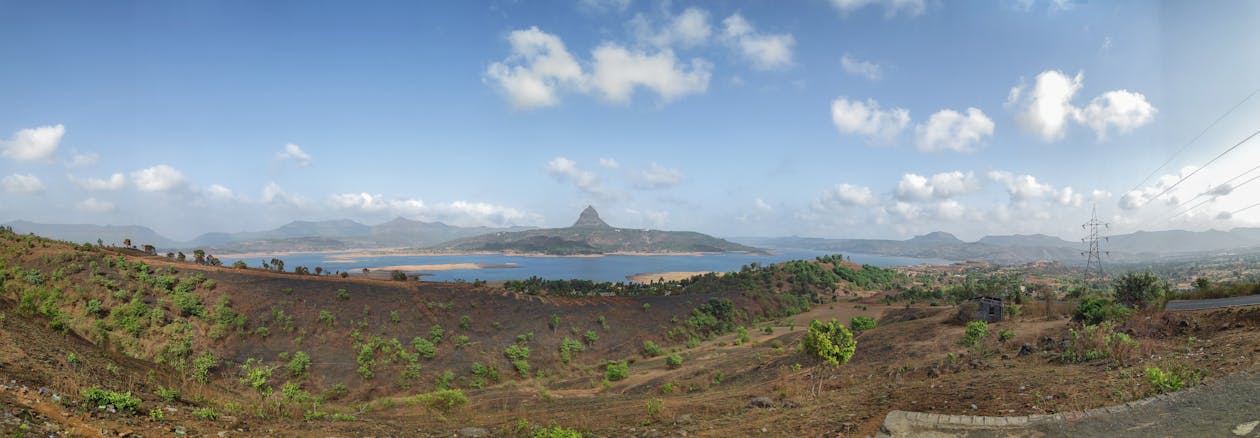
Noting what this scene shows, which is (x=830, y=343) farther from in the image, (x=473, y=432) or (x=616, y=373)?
(x=616, y=373)

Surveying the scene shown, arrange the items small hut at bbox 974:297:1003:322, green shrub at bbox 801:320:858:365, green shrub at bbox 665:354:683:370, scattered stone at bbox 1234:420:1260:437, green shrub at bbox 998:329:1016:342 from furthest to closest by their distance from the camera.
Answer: green shrub at bbox 665:354:683:370
small hut at bbox 974:297:1003:322
green shrub at bbox 998:329:1016:342
green shrub at bbox 801:320:858:365
scattered stone at bbox 1234:420:1260:437

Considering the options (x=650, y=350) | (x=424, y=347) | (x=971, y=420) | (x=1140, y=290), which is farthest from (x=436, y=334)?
(x=1140, y=290)

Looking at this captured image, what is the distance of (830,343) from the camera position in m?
18.5

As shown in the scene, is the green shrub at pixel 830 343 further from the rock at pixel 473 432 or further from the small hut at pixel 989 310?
the small hut at pixel 989 310

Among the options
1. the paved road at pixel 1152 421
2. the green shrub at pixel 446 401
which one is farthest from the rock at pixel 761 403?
the green shrub at pixel 446 401

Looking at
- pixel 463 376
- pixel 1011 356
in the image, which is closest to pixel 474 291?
pixel 463 376

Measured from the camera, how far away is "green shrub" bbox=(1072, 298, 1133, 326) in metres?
24.2

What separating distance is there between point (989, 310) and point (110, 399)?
45983 millimetres

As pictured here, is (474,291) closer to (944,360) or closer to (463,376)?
(463,376)

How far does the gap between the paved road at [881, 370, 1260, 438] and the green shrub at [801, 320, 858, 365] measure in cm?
662

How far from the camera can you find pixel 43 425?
8.91 metres

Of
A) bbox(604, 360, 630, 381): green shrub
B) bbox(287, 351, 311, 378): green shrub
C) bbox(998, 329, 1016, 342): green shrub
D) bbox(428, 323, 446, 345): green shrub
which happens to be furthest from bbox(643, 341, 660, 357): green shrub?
bbox(998, 329, 1016, 342): green shrub

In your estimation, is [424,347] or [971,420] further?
[424,347]

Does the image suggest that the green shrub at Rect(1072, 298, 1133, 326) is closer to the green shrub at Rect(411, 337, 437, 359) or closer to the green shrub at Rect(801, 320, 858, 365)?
the green shrub at Rect(801, 320, 858, 365)
